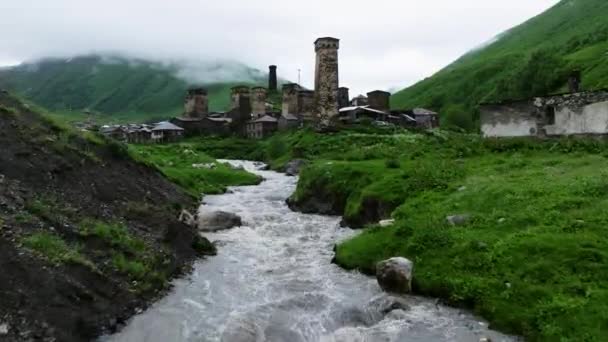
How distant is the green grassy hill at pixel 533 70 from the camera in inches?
4151

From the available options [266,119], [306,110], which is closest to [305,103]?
[306,110]

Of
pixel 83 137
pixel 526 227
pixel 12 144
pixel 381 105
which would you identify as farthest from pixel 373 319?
pixel 381 105

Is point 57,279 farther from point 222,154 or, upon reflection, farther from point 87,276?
point 222,154

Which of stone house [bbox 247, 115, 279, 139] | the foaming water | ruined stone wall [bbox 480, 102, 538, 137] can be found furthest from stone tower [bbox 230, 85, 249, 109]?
the foaming water

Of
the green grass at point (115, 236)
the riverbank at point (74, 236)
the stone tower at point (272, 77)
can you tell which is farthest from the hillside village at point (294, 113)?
the green grass at point (115, 236)

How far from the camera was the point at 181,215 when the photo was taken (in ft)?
92.2

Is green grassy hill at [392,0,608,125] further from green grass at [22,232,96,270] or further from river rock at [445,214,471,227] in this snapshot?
green grass at [22,232,96,270]

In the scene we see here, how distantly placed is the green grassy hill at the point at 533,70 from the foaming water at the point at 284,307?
8748cm

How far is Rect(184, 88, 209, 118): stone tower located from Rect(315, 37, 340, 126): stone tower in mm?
48503

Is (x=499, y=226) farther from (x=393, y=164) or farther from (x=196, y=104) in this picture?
(x=196, y=104)

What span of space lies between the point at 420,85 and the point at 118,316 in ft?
628

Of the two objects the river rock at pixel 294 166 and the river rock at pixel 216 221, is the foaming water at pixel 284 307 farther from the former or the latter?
the river rock at pixel 294 166

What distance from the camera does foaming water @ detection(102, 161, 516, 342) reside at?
15.7 metres

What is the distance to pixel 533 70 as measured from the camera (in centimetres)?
10825
